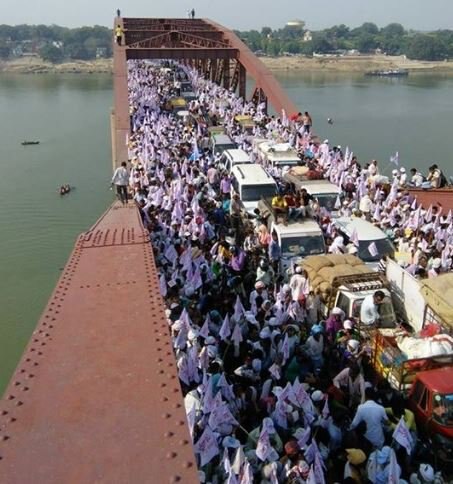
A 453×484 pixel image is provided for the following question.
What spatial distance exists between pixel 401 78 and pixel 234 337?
98.1m

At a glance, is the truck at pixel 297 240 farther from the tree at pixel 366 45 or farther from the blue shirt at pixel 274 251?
the tree at pixel 366 45

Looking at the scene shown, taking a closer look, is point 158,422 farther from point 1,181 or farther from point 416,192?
point 1,181

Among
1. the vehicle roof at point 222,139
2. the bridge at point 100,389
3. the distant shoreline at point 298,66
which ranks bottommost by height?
the distant shoreline at point 298,66

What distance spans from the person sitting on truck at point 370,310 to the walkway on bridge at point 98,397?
15.3ft

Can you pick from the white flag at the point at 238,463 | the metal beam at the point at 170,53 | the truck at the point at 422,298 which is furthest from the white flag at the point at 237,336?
the metal beam at the point at 170,53

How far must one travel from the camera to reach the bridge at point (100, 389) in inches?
119

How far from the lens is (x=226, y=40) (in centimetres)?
3500

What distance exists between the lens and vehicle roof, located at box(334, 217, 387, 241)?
39.7 feet

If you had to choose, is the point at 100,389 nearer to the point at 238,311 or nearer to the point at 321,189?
the point at 238,311

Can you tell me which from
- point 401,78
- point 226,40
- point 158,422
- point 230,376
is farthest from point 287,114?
point 401,78

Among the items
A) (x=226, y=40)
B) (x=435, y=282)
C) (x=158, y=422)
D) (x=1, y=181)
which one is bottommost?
(x=1, y=181)

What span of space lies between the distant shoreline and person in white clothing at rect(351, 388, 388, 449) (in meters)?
116

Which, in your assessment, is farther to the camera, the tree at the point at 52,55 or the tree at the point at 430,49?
the tree at the point at 52,55

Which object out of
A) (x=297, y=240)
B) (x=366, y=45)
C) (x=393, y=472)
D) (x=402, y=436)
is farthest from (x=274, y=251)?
(x=366, y=45)
